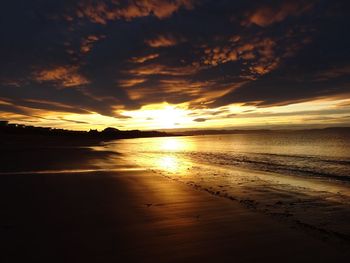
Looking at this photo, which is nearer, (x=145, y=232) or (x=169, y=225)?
(x=145, y=232)

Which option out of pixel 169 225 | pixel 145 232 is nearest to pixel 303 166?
pixel 169 225

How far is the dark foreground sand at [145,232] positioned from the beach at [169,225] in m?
0.02

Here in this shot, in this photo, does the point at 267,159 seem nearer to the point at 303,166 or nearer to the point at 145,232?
the point at 303,166

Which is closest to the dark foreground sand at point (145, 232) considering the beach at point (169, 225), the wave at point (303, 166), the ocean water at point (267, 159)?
the beach at point (169, 225)

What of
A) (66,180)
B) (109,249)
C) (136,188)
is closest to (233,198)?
(136,188)

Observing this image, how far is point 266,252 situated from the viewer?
6305 millimetres

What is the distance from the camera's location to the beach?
6219 mm

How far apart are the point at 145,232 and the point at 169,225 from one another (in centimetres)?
84

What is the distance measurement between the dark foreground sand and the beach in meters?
0.02

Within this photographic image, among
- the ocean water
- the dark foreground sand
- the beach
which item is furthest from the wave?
the dark foreground sand

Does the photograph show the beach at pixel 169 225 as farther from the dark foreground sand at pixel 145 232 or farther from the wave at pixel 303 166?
the wave at pixel 303 166

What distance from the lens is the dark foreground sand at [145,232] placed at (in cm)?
613

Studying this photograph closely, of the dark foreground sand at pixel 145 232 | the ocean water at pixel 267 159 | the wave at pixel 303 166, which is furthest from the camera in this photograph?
the ocean water at pixel 267 159

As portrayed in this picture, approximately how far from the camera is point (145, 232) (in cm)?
763
